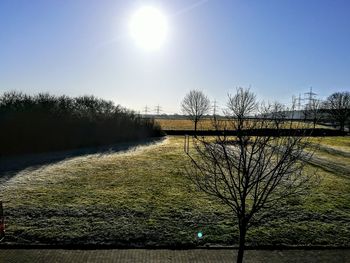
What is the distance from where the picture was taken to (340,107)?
6366cm

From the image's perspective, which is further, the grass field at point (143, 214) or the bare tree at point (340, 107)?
the bare tree at point (340, 107)

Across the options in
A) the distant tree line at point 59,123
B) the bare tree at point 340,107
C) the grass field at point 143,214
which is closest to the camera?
the grass field at point 143,214

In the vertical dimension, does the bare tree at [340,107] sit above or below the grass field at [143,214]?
above

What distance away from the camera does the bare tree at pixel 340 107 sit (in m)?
60.8

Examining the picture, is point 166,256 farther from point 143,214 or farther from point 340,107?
point 340,107

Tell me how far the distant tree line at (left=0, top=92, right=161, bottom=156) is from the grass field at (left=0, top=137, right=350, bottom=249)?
1177 centimetres

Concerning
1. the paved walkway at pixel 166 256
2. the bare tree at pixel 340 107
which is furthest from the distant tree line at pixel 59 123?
the bare tree at pixel 340 107

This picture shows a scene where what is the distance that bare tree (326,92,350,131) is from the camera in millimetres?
60781

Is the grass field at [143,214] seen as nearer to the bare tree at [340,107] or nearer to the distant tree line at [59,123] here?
the distant tree line at [59,123]

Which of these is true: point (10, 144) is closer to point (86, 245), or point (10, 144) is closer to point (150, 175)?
point (150, 175)

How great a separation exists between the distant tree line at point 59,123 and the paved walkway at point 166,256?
68.0 ft

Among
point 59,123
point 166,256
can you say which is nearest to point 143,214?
point 166,256

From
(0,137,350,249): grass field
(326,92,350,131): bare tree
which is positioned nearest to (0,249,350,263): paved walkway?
(0,137,350,249): grass field

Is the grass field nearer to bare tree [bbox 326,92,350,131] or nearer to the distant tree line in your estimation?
the distant tree line
